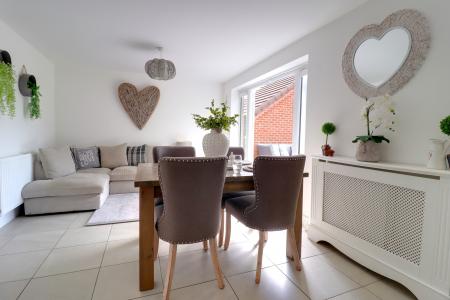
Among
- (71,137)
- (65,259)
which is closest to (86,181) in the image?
(65,259)

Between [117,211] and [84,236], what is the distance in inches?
25.3

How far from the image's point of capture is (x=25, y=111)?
291cm

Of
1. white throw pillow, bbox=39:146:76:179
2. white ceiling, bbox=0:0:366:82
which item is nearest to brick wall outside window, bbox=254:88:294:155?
white ceiling, bbox=0:0:366:82

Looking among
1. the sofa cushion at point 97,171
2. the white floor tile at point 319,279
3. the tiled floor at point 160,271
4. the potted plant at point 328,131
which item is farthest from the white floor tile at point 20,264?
the potted plant at point 328,131

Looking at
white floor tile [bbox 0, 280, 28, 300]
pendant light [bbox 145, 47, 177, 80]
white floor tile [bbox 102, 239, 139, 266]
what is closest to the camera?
white floor tile [bbox 0, 280, 28, 300]

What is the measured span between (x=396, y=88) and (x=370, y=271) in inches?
57.5

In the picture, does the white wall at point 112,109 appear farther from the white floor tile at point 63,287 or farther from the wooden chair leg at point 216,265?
the wooden chair leg at point 216,265

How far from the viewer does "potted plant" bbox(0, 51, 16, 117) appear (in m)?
2.19

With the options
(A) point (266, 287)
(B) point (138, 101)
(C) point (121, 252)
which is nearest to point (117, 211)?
(C) point (121, 252)

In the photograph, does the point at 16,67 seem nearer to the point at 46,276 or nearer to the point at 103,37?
the point at 103,37

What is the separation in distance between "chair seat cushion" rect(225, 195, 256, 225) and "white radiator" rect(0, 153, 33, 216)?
231 cm

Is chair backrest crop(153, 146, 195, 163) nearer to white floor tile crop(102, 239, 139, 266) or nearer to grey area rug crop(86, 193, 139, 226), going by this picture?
grey area rug crop(86, 193, 139, 226)

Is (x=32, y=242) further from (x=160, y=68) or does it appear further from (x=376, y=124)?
(x=376, y=124)

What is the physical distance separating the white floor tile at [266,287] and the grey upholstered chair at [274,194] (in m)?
0.07
